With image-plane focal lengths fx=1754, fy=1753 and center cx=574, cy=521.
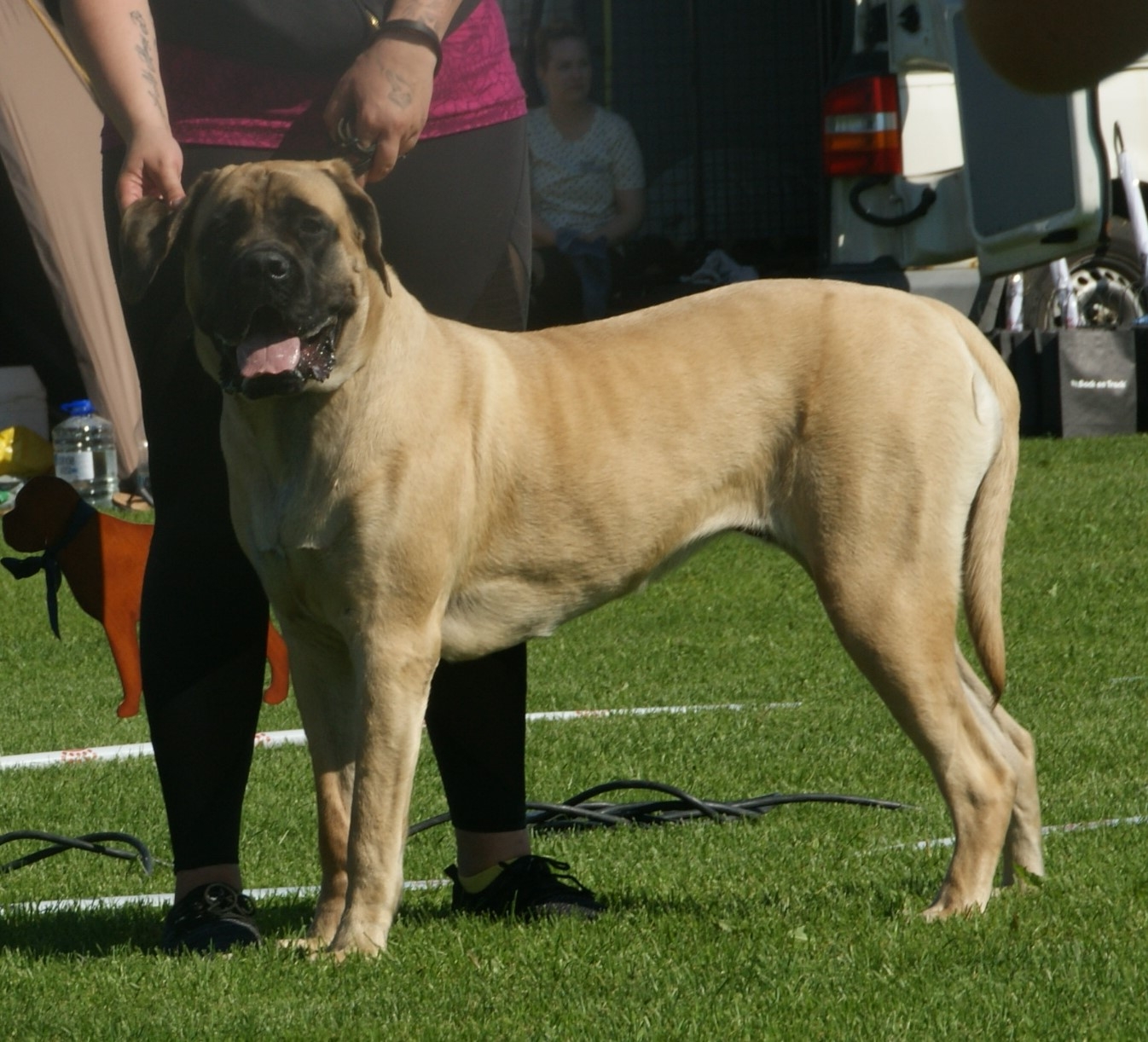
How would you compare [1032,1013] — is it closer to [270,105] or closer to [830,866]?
[830,866]

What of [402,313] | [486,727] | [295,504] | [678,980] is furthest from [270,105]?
[678,980]

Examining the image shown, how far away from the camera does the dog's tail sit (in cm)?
344

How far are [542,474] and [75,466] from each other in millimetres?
7226

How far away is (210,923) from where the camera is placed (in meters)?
3.25

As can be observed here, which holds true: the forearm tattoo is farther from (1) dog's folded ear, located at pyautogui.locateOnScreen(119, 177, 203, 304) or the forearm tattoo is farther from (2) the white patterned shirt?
(2) the white patterned shirt

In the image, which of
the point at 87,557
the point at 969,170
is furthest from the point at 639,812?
the point at 969,170

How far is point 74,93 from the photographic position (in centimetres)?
1019

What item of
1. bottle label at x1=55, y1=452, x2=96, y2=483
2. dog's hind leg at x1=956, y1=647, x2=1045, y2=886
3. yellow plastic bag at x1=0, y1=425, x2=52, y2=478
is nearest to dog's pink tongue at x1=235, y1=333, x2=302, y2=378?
dog's hind leg at x1=956, y1=647, x2=1045, y2=886

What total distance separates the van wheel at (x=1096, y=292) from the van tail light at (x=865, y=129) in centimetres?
162

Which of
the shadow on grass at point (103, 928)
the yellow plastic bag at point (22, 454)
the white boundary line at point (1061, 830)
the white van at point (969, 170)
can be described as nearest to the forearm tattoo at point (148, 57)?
the shadow on grass at point (103, 928)

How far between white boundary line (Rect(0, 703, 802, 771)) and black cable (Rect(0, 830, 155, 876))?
0.89 meters

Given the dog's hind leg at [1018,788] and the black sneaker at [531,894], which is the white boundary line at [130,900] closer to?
the black sneaker at [531,894]

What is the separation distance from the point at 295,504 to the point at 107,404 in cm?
778

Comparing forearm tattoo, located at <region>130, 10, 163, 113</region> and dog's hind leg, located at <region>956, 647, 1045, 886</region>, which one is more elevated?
forearm tattoo, located at <region>130, 10, 163, 113</region>
